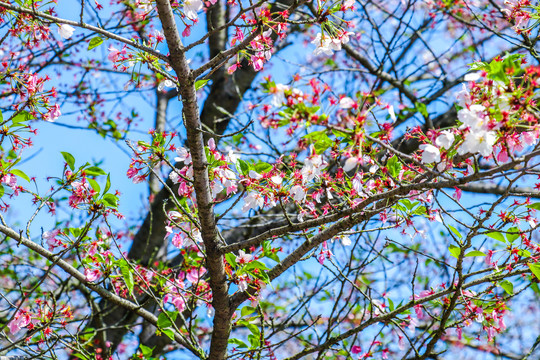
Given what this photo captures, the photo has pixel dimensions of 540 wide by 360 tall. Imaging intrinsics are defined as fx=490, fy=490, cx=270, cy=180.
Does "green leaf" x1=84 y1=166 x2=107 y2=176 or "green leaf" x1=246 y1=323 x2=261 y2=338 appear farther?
"green leaf" x1=246 y1=323 x2=261 y2=338

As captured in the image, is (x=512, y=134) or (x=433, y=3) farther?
(x=433, y=3)

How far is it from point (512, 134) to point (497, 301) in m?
0.97

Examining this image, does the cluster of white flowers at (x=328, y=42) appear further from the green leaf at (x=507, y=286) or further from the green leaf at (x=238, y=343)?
the green leaf at (x=238, y=343)

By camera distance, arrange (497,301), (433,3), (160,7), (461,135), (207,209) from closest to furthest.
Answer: (461,135), (160,7), (207,209), (497,301), (433,3)

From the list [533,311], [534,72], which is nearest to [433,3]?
[534,72]

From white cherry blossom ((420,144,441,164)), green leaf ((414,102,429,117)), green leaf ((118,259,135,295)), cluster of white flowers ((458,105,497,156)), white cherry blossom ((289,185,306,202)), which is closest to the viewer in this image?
cluster of white flowers ((458,105,497,156))

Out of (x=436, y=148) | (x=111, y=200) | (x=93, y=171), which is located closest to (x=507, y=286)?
(x=436, y=148)

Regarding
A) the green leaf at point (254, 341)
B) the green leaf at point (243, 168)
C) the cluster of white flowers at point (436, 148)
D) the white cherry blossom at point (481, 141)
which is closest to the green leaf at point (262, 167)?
the green leaf at point (243, 168)

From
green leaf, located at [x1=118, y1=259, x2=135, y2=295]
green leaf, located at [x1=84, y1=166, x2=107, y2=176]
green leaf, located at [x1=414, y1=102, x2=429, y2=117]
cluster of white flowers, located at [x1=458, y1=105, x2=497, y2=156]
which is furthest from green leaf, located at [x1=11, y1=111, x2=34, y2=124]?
green leaf, located at [x1=414, y1=102, x2=429, y2=117]

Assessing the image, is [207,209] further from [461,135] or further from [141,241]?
[141,241]

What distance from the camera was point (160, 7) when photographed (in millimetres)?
1757

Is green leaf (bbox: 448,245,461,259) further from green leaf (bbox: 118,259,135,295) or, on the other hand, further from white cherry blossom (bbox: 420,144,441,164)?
green leaf (bbox: 118,259,135,295)

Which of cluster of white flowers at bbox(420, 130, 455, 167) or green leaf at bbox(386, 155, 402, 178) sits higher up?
green leaf at bbox(386, 155, 402, 178)

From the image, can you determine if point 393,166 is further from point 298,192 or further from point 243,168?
point 243,168
